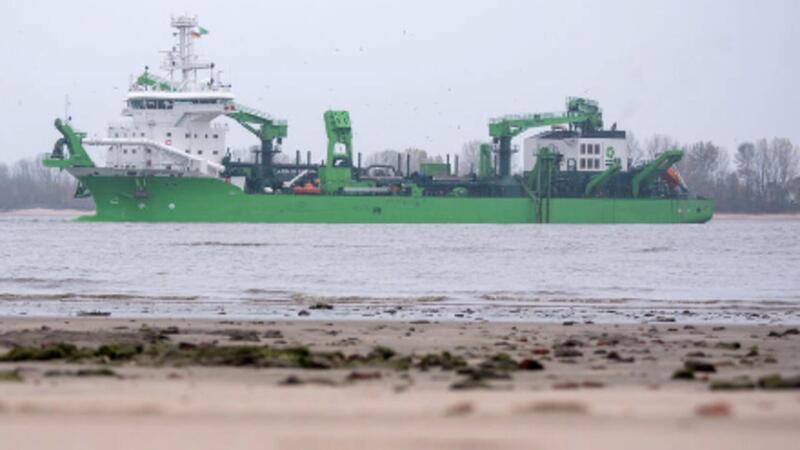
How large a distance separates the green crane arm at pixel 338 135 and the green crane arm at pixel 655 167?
16.9 m

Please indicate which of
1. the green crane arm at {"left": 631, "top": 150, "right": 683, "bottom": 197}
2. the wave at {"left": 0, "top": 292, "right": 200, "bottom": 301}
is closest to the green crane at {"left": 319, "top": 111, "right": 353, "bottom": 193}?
the green crane arm at {"left": 631, "top": 150, "right": 683, "bottom": 197}

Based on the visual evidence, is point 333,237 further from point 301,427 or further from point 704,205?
point 301,427

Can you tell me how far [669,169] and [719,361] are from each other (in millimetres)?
70776

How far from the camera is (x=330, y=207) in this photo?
68.9 meters

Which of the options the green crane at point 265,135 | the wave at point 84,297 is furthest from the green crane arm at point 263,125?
the wave at point 84,297

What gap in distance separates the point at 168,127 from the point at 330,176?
29.9ft

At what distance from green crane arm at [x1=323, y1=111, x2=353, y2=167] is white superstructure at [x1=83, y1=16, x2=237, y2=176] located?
6.25 m

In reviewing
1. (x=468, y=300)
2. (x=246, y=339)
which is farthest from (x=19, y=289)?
(x=246, y=339)

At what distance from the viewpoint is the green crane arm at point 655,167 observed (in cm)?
7356

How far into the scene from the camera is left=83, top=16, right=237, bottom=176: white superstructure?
213 feet

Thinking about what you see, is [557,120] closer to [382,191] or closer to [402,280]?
[382,191]

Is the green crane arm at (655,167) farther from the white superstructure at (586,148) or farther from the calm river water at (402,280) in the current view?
the calm river water at (402,280)

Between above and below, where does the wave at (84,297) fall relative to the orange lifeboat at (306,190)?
below

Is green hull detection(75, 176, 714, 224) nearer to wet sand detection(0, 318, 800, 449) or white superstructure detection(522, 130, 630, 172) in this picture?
white superstructure detection(522, 130, 630, 172)
